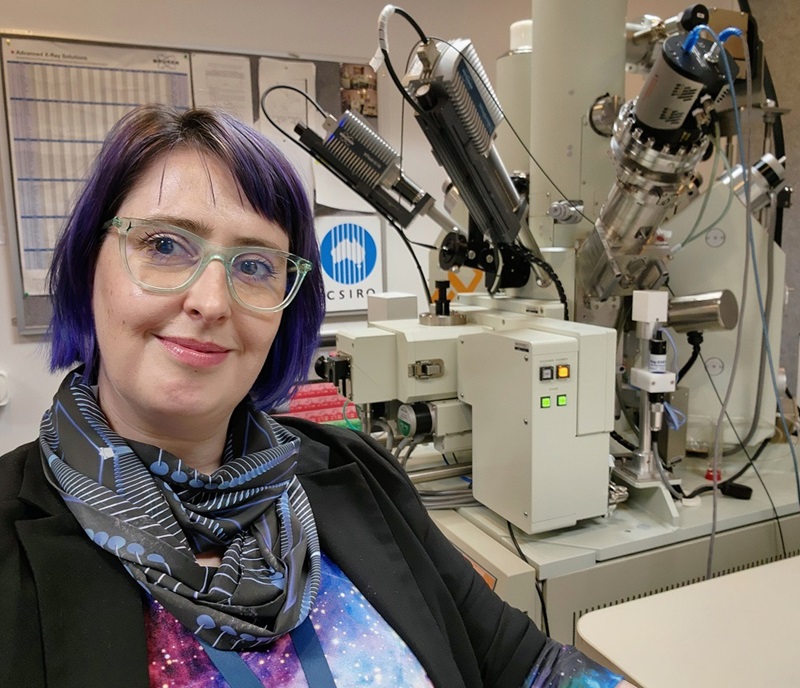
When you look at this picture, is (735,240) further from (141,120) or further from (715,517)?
(141,120)

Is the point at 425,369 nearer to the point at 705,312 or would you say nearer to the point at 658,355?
the point at 658,355

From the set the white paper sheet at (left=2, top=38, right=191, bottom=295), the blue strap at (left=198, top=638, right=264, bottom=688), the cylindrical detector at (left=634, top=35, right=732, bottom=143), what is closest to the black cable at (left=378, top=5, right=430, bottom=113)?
the cylindrical detector at (left=634, top=35, right=732, bottom=143)

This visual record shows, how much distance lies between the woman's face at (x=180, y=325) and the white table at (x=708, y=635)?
2.24ft

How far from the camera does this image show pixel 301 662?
710 millimetres

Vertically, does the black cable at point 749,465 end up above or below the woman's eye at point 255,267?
below

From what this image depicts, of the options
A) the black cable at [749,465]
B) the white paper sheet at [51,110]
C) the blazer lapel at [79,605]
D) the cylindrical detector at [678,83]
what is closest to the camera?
the blazer lapel at [79,605]

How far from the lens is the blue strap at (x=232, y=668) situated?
2.12 ft

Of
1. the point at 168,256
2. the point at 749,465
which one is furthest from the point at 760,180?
the point at 168,256

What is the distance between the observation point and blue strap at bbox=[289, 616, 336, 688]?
697 mm

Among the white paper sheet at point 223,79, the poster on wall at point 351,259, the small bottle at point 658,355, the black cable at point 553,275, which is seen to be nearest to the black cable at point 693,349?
the small bottle at point 658,355

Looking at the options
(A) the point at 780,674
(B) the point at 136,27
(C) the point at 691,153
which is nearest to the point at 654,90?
(C) the point at 691,153

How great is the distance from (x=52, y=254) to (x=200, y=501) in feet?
1.24

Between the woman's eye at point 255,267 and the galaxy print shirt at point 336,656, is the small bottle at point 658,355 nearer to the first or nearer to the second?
the galaxy print shirt at point 336,656

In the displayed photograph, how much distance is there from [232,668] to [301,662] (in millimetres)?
89
